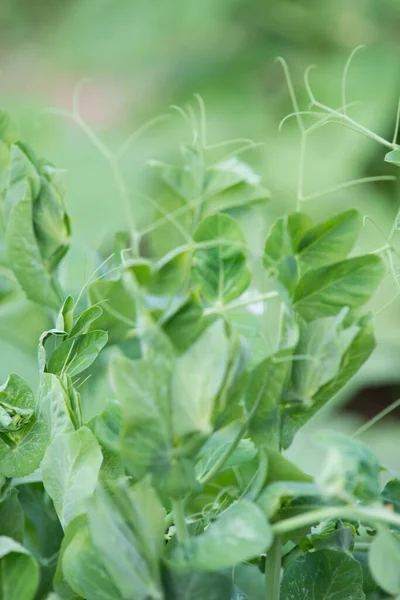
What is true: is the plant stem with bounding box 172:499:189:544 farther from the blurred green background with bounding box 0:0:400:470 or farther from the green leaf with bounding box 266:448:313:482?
the blurred green background with bounding box 0:0:400:470

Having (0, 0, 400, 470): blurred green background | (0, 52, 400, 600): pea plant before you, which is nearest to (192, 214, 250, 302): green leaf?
(0, 52, 400, 600): pea plant

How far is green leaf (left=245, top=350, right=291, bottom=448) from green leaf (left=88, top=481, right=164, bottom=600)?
2cm

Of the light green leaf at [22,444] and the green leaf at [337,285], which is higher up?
the green leaf at [337,285]

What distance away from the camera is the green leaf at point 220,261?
0.51ft

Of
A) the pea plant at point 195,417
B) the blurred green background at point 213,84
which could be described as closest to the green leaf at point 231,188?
the pea plant at point 195,417

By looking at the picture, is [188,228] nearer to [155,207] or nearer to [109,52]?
[155,207]

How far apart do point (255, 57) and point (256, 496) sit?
1132mm

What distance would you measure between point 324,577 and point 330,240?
0.06 meters

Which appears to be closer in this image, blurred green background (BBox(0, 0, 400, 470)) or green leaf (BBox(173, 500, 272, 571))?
green leaf (BBox(173, 500, 272, 571))

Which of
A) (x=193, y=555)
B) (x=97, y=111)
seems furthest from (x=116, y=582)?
(x=97, y=111)

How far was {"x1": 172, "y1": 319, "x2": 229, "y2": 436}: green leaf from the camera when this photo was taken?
0.39 feet

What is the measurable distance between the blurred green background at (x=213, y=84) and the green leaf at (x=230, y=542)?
0.73 m

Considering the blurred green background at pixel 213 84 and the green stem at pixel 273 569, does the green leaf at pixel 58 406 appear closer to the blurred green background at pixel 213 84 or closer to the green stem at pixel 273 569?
the green stem at pixel 273 569

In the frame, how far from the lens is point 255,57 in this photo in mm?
1195
